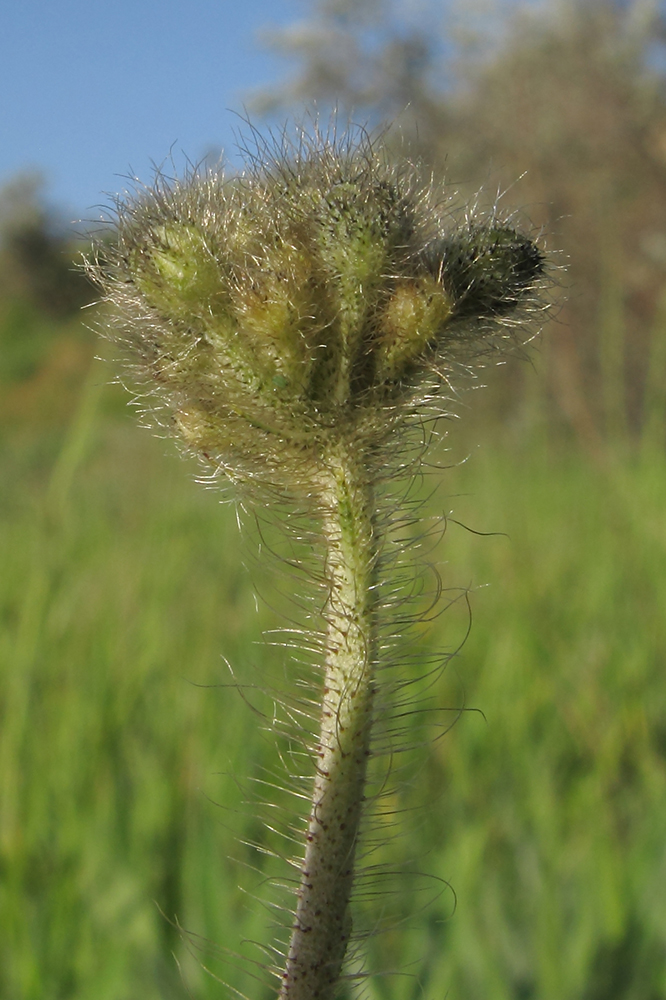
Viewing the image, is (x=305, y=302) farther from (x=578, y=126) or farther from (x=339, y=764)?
(x=578, y=126)

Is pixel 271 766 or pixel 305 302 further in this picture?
pixel 271 766

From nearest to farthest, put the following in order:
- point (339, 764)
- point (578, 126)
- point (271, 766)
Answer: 1. point (339, 764)
2. point (271, 766)
3. point (578, 126)

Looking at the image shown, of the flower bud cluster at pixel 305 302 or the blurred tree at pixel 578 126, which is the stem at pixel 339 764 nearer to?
the flower bud cluster at pixel 305 302

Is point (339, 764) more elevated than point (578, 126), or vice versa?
point (578, 126)

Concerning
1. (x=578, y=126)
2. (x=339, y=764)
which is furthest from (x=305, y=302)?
(x=578, y=126)

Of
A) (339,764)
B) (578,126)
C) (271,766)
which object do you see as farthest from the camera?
(578,126)

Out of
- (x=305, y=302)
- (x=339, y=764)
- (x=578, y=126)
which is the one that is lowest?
(x=339, y=764)

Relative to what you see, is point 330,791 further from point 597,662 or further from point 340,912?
point 597,662
